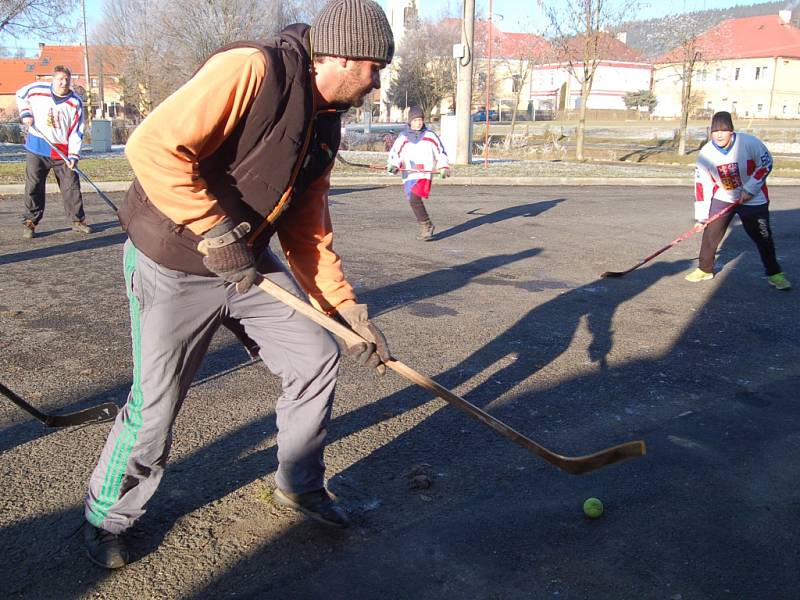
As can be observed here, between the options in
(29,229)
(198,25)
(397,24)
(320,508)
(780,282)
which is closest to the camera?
(320,508)

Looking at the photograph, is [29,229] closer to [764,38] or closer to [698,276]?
[698,276]

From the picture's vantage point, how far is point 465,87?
72.7ft

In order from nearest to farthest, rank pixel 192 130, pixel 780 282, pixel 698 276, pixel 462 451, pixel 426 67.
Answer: pixel 192 130, pixel 462 451, pixel 780 282, pixel 698 276, pixel 426 67

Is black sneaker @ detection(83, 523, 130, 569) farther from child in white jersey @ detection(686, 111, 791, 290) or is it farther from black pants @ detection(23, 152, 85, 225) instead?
black pants @ detection(23, 152, 85, 225)

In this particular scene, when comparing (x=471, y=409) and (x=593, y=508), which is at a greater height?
(x=471, y=409)

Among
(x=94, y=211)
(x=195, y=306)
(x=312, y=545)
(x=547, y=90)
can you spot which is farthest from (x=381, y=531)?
(x=547, y=90)

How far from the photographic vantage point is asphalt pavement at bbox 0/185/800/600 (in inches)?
111

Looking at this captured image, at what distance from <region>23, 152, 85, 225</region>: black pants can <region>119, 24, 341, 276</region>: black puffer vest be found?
290 inches

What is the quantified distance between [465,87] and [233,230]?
20.5 m

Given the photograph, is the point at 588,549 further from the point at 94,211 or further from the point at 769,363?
the point at 94,211

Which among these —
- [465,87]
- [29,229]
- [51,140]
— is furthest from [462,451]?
[465,87]

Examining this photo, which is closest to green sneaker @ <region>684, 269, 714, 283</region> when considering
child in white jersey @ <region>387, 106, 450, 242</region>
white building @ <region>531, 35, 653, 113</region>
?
child in white jersey @ <region>387, 106, 450, 242</region>

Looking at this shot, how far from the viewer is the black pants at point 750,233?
7902 mm

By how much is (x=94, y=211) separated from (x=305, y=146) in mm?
9978
